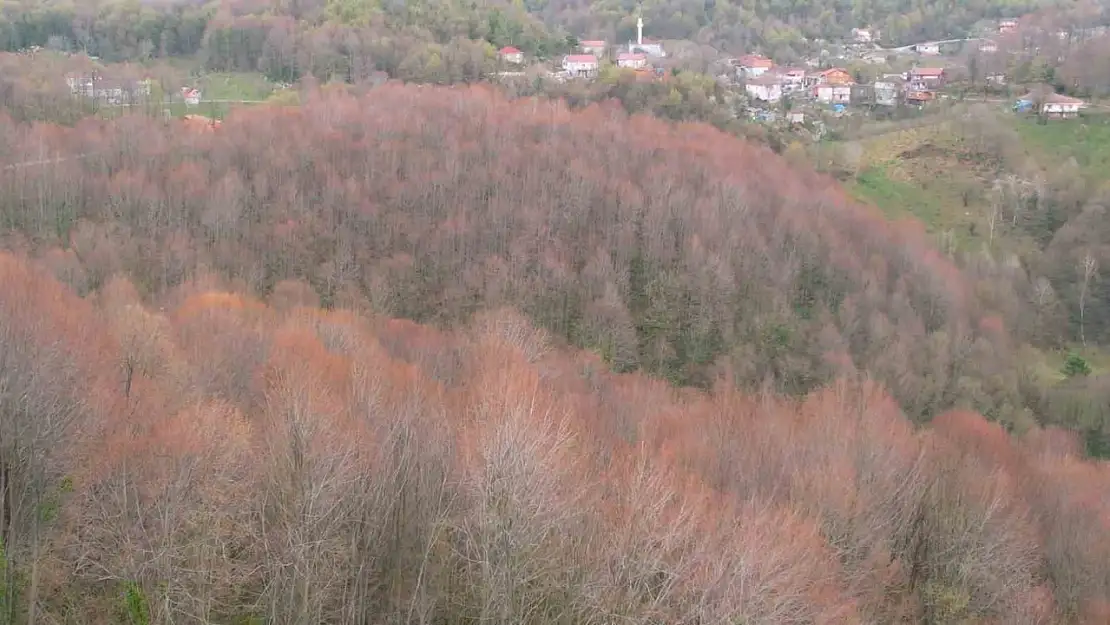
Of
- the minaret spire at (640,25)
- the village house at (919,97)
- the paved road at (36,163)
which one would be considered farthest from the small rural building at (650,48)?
the paved road at (36,163)

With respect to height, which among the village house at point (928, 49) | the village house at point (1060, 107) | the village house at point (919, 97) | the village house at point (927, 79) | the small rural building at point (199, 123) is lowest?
the small rural building at point (199, 123)

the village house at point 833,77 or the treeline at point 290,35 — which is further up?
the treeline at point 290,35

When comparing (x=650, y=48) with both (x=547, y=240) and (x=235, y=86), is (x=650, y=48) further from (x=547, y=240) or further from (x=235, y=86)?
(x=547, y=240)

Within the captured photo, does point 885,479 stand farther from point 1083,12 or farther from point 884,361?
point 1083,12

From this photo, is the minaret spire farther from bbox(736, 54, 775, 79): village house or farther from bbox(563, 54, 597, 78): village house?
bbox(563, 54, 597, 78): village house

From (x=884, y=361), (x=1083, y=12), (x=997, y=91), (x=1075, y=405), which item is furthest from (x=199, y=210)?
(x=1083, y=12)

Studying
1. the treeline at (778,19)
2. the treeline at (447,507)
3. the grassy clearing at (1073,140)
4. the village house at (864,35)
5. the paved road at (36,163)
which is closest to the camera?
the treeline at (447,507)

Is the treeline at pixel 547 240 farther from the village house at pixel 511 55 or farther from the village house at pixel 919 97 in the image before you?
the village house at pixel 919 97

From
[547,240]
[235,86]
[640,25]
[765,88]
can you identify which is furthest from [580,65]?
[547,240]
